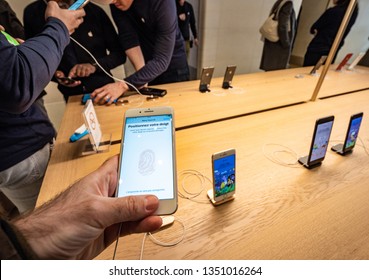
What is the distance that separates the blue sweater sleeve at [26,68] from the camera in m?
0.45

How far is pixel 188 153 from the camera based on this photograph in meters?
0.74

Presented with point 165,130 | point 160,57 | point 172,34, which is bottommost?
point 165,130

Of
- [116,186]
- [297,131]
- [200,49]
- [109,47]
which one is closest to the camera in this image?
[116,186]

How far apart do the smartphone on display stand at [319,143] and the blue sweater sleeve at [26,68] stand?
0.83 metres

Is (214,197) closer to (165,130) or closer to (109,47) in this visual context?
(165,130)

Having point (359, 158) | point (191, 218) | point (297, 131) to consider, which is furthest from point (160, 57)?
point (359, 158)

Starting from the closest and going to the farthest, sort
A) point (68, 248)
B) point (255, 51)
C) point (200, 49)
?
point (68, 248) → point (200, 49) → point (255, 51)

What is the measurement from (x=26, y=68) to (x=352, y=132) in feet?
3.47

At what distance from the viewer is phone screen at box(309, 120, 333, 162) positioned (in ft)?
2.05

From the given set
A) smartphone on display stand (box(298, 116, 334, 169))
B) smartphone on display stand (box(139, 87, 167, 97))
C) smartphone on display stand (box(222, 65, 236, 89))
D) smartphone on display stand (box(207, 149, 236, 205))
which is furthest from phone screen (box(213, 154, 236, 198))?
smartphone on display stand (box(222, 65, 236, 89))

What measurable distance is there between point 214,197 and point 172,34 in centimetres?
98

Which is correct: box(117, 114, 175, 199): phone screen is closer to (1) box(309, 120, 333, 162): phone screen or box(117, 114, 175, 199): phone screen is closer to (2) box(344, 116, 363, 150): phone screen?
(1) box(309, 120, 333, 162): phone screen

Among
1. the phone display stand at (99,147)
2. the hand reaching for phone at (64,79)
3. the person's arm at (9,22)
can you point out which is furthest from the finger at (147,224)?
the person's arm at (9,22)

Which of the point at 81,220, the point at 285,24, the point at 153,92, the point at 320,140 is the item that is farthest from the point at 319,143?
the point at 285,24
